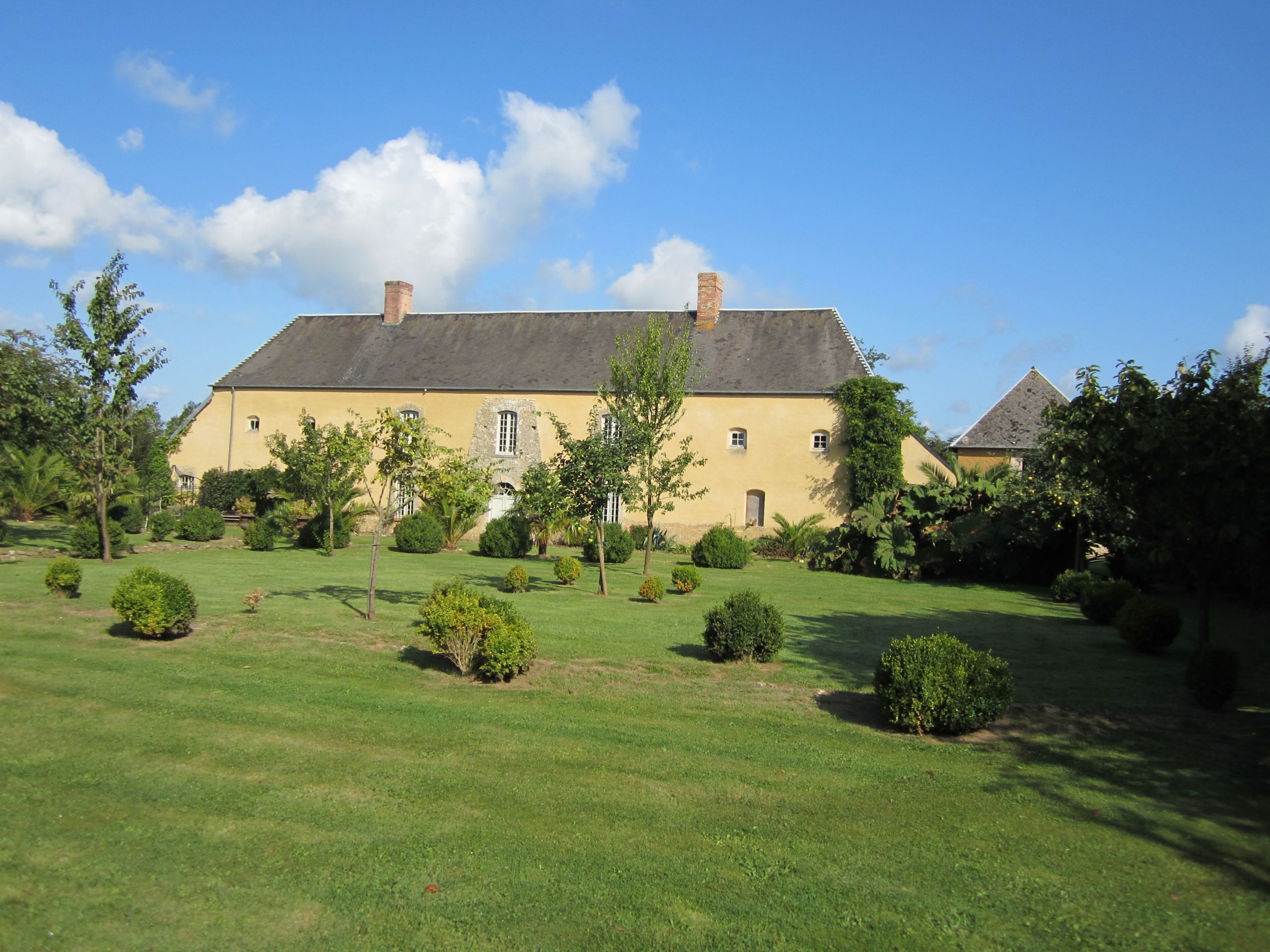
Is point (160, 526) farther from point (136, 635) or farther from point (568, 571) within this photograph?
point (136, 635)

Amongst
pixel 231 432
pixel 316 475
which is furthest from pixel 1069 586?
pixel 231 432

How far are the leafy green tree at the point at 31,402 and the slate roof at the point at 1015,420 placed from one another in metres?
26.3

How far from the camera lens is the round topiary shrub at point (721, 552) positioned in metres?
23.1

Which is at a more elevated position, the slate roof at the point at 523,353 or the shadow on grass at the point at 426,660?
the slate roof at the point at 523,353

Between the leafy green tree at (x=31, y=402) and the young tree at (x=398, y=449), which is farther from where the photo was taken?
the leafy green tree at (x=31, y=402)

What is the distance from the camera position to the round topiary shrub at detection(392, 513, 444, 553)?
2488cm

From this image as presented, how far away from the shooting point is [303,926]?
14.2ft

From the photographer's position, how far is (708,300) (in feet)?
104

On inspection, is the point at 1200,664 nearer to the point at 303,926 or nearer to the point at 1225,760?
the point at 1225,760

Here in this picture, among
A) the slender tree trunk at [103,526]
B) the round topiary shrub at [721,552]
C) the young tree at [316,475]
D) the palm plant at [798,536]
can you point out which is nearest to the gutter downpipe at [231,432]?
the young tree at [316,475]

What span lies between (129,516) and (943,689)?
79.9ft

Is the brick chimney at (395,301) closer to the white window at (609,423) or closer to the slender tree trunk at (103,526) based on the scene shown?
the white window at (609,423)

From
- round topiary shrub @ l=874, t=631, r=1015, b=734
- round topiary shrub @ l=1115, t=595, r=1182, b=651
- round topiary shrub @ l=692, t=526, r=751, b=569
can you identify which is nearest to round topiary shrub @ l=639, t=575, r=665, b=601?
round topiary shrub @ l=1115, t=595, r=1182, b=651

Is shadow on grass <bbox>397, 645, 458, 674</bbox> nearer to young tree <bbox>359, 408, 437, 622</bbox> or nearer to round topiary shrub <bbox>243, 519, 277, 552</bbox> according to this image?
young tree <bbox>359, 408, 437, 622</bbox>
